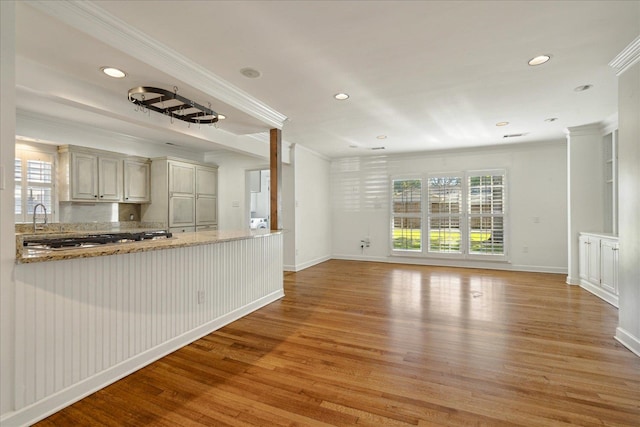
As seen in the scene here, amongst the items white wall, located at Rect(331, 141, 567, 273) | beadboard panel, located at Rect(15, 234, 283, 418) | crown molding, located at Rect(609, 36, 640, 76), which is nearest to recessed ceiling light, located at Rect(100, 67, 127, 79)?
beadboard panel, located at Rect(15, 234, 283, 418)

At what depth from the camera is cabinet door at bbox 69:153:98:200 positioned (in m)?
4.58

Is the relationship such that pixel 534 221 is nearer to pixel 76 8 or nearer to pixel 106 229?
pixel 76 8

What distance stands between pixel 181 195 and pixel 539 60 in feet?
18.9

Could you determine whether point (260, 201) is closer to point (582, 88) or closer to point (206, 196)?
point (206, 196)

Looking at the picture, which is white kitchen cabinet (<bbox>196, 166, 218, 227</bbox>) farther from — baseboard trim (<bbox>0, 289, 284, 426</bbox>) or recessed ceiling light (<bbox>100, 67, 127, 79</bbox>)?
recessed ceiling light (<bbox>100, 67, 127, 79</bbox>)

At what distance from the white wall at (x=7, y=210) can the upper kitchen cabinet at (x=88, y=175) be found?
3504mm

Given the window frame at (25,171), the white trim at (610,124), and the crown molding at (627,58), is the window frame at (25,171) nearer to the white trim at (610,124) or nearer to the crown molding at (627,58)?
the crown molding at (627,58)

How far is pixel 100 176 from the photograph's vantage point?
4.93 metres

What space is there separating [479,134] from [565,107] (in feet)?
4.83

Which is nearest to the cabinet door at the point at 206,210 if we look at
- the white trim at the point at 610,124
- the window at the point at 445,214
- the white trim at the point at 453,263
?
the white trim at the point at 453,263

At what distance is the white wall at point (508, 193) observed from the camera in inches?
238

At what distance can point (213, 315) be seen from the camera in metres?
3.12

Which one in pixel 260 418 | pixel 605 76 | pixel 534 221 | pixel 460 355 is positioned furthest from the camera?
pixel 534 221

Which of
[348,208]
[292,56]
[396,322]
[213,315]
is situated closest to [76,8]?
[292,56]
